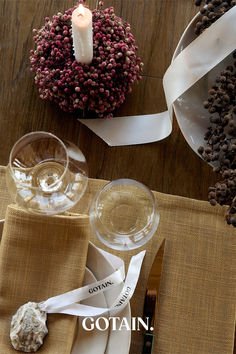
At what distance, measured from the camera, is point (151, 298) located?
810 mm

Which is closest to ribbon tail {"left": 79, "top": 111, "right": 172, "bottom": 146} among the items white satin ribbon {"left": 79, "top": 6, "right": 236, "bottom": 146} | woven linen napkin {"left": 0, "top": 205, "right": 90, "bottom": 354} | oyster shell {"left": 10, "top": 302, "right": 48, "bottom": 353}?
white satin ribbon {"left": 79, "top": 6, "right": 236, "bottom": 146}

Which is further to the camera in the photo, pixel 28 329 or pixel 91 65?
pixel 91 65

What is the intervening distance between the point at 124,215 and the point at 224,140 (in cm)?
25

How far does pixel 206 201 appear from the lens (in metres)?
0.88

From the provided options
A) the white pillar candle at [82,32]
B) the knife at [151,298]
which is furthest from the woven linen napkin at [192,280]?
the white pillar candle at [82,32]

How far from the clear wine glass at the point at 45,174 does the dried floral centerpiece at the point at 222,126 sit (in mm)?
232

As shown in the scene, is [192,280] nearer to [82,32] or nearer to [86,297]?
[86,297]

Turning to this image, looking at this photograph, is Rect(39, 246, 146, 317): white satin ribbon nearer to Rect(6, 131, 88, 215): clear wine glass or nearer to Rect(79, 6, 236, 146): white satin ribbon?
Rect(6, 131, 88, 215): clear wine glass

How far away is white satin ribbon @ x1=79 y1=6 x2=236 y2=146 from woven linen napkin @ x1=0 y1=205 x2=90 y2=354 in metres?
0.24

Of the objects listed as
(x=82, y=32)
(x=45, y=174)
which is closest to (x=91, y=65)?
(x=82, y=32)

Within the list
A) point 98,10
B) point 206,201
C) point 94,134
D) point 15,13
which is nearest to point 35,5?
point 15,13

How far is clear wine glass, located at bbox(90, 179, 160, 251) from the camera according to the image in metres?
0.82

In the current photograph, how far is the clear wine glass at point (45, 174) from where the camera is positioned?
0.75 m

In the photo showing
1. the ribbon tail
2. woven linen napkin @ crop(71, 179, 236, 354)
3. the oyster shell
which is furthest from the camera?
the ribbon tail
